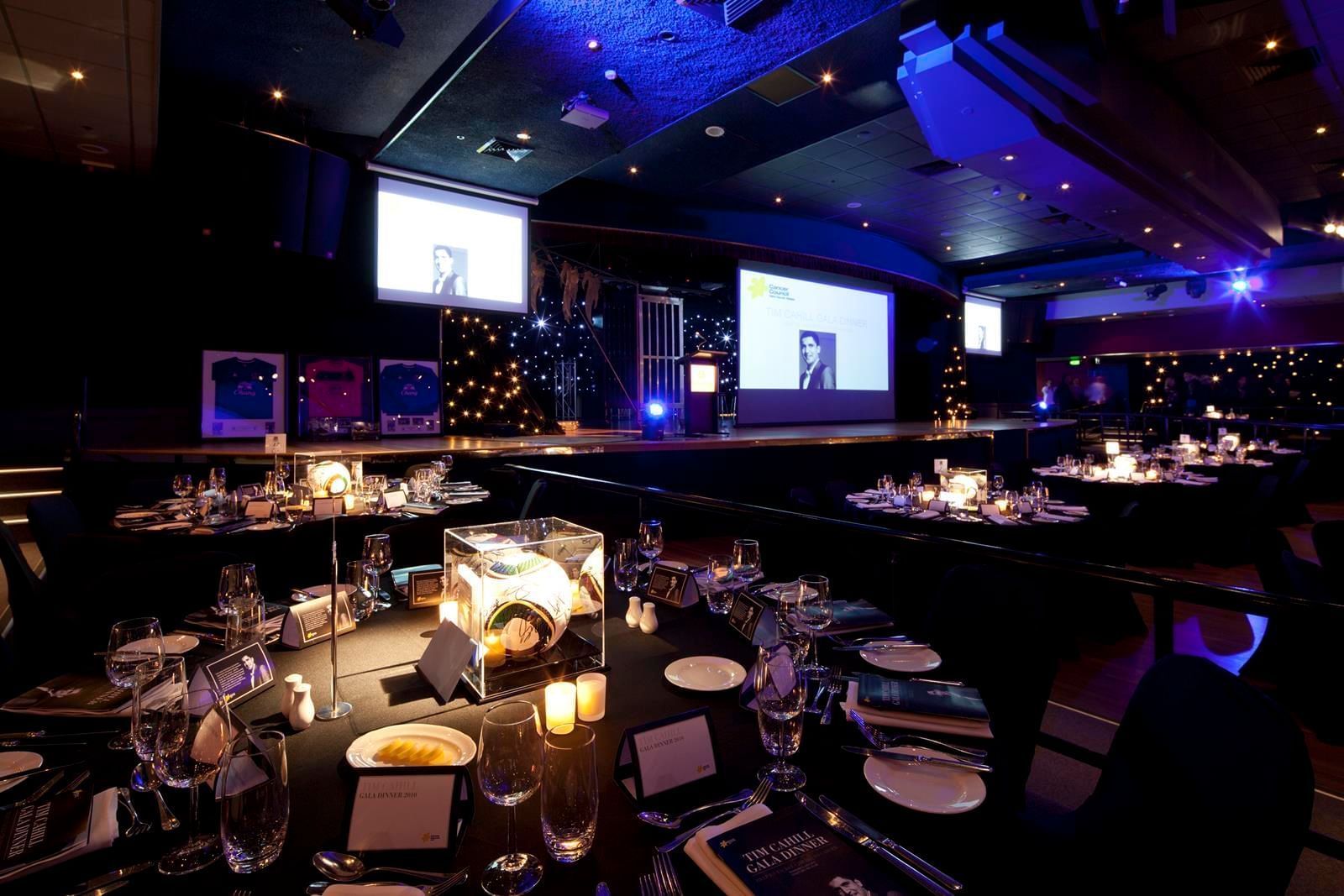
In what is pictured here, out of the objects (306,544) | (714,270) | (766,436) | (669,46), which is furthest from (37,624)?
(714,270)

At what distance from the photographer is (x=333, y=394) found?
18.8 ft

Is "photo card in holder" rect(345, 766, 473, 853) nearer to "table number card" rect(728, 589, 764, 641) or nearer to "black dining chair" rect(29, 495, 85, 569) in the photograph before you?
"table number card" rect(728, 589, 764, 641)

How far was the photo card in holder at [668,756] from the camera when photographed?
92cm

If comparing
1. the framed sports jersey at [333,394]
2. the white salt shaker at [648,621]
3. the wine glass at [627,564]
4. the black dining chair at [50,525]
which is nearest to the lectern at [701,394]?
the framed sports jersey at [333,394]

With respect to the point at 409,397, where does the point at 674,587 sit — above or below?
below

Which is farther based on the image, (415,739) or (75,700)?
(75,700)

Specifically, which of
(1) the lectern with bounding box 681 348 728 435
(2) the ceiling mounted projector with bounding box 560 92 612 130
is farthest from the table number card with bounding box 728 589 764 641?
(1) the lectern with bounding box 681 348 728 435

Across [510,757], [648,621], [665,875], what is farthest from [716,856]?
[648,621]

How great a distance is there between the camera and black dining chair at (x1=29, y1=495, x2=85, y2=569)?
2.93 metres

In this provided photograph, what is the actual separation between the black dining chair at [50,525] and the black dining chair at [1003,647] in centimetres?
358

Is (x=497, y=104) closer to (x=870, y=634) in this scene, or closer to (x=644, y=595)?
(x=644, y=595)

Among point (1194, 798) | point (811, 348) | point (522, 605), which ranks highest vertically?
point (811, 348)

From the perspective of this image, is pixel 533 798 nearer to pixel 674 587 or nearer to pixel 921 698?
pixel 921 698

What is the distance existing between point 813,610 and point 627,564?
2.62 feet
